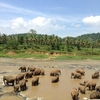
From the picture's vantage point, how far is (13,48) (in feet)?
230

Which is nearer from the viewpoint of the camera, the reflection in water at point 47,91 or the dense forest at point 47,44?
the reflection in water at point 47,91

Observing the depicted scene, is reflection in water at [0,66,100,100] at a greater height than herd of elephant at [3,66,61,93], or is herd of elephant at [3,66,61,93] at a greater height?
herd of elephant at [3,66,61,93]

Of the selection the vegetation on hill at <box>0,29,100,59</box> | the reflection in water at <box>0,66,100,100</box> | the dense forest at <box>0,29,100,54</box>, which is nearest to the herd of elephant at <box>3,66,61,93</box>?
the reflection in water at <box>0,66,100,100</box>

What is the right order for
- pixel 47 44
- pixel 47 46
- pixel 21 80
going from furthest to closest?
pixel 47 44 < pixel 47 46 < pixel 21 80

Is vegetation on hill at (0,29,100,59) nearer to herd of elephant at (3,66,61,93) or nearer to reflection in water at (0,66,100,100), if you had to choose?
herd of elephant at (3,66,61,93)

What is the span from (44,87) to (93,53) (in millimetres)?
49743

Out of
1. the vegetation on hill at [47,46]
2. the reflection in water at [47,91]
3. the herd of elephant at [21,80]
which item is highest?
the vegetation on hill at [47,46]

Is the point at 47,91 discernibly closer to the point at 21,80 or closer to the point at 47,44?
the point at 21,80

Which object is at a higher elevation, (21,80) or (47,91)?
(21,80)

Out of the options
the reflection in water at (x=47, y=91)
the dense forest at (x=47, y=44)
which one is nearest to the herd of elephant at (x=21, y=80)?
the reflection in water at (x=47, y=91)

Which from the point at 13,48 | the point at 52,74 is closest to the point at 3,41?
the point at 13,48

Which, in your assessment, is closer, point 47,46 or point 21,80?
point 21,80

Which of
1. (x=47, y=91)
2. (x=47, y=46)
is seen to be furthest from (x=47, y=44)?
(x=47, y=91)

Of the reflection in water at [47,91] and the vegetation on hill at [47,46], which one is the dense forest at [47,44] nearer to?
the vegetation on hill at [47,46]
